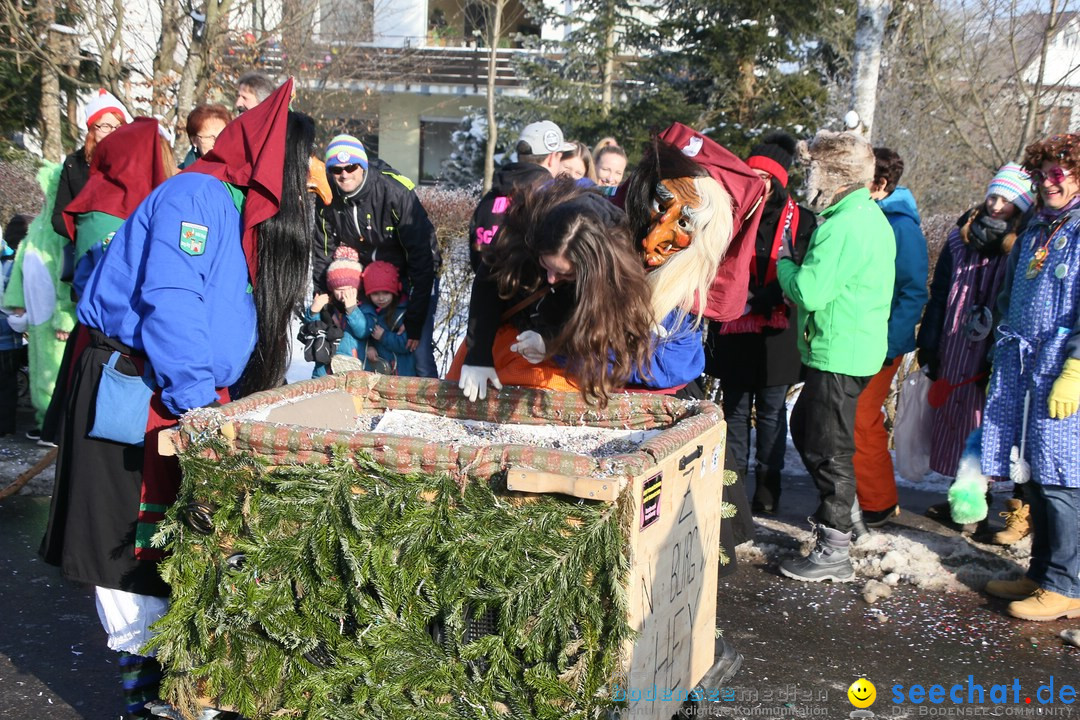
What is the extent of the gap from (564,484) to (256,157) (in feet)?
4.57

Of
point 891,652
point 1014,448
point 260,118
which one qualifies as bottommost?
point 891,652

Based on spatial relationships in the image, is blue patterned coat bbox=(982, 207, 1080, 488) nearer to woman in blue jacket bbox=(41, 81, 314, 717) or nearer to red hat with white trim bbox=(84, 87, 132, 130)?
woman in blue jacket bbox=(41, 81, 314, 717)

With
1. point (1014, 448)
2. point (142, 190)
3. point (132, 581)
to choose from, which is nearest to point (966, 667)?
point (1014, 448)

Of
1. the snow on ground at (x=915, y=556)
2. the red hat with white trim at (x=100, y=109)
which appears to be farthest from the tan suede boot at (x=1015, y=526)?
the red hat with white trim at (x=100, y=109)

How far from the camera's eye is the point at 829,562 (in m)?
4.40

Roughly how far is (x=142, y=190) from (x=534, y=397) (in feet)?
5.25

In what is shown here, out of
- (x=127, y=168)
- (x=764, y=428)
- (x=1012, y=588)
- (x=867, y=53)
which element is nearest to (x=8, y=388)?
(x=127, y=168)

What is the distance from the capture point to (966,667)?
363cm

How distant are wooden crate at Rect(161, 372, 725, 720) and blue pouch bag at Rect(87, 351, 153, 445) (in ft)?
0.67

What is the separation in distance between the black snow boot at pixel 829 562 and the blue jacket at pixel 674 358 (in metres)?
1.53

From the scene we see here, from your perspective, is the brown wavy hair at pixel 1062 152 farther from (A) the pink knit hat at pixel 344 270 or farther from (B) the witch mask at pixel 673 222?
(A) the pink knit hat at pixel 344 270

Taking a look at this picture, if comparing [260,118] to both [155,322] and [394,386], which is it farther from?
[394,386]

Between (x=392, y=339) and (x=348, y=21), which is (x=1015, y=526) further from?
(x=348, y=21)

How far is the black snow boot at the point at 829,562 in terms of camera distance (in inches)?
173
